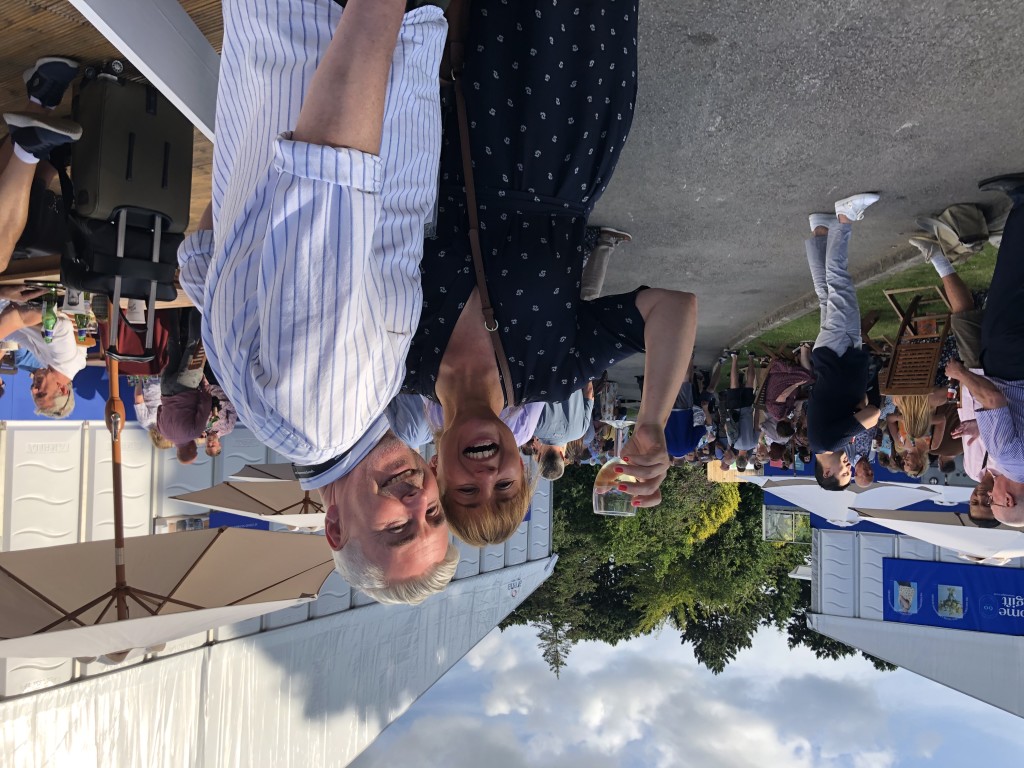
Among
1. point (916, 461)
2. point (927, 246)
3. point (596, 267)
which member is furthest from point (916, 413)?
point (596, 267)

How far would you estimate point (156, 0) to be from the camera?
1.99 metres

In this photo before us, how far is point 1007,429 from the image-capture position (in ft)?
16.6

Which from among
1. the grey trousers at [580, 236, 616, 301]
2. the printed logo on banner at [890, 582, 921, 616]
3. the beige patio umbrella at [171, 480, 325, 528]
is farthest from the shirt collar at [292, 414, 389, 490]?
the printed logo on banner at [890, 582, 921, 616]

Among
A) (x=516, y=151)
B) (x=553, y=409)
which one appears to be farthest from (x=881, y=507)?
(x=516, y=151)

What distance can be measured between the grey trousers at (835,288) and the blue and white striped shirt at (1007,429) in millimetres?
1077

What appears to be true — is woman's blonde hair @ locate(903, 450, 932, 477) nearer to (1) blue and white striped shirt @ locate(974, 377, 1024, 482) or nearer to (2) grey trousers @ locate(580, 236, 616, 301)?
(1) blue and white striped shirt @ locate(974, 377, 1024, 482)

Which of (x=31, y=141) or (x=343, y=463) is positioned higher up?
(x=31, y=141)

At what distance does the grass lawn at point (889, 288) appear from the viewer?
641 cm

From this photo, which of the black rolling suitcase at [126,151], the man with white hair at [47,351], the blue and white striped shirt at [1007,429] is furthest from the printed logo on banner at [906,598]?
the black rolling suitcase at [126,151]

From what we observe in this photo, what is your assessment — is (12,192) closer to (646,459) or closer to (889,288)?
(646,459)

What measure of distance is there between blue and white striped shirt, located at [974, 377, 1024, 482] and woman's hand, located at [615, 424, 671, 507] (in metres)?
3.85

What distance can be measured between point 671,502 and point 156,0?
19975 mm

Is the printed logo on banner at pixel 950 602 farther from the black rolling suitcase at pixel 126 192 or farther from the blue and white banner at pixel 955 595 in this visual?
the black rolling suitcase at pixel 126 192

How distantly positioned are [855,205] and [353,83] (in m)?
4.30
